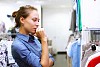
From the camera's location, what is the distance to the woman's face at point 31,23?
1.30 meters

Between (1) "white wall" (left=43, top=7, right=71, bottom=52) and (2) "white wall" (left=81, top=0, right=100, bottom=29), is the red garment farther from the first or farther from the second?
(1) "white wall" (left=43, top=7, right=71, bottom=52)

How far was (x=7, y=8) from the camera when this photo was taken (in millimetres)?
9758

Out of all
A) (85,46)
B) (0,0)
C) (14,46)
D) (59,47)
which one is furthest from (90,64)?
(59,47)

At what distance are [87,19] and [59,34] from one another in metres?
9.48

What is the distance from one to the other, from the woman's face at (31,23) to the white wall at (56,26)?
994cm

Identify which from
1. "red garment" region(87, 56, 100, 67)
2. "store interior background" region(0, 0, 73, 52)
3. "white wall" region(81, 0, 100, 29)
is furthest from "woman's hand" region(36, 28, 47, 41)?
"store interior background" region(0, 0, 73, 52)

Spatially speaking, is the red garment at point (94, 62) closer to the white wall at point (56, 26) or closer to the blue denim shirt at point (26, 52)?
the blue denim shirt at point (26, 52)

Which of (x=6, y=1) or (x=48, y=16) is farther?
(x=48, y=16)

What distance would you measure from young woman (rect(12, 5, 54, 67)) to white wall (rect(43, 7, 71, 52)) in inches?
389

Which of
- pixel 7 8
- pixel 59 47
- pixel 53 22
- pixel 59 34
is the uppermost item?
pixel 7 8

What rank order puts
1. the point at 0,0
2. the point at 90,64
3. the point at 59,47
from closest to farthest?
the point at 90,64 → the point at 0,0 → the point at 59,47

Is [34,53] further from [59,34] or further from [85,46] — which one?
[59,34]

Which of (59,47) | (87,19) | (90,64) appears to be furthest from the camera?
(59,47)

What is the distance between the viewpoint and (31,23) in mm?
1302
